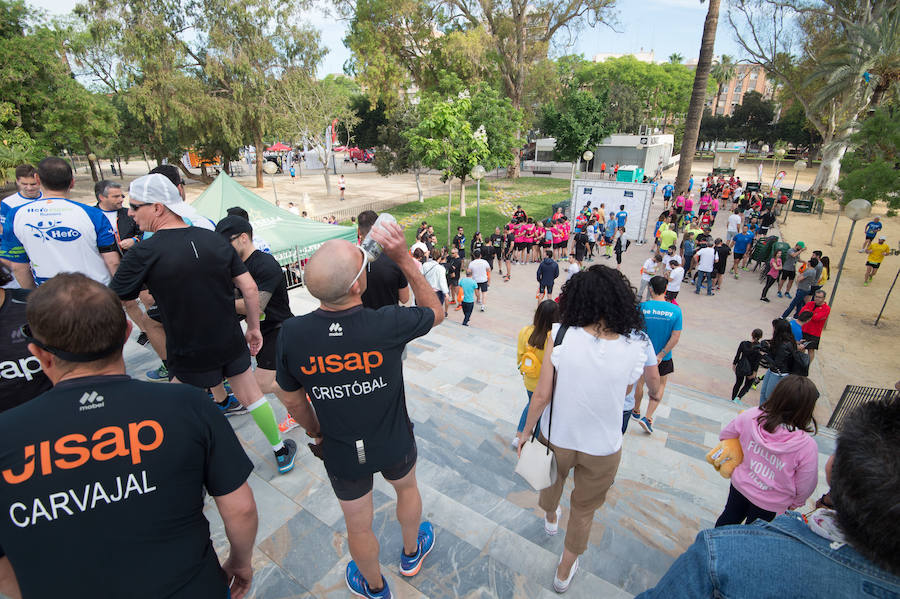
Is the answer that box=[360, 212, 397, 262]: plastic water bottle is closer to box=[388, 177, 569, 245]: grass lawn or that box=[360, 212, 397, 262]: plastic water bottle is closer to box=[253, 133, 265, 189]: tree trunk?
box=[388, 177, 569, 245]: grass lawn

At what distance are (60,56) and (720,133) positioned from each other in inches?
2558

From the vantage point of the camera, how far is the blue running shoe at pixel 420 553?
2.46 metres

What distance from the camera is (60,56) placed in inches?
979

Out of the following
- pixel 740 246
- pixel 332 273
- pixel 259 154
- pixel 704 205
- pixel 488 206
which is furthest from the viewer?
pixel 259 154

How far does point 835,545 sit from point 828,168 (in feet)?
124

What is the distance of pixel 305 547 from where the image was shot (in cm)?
261

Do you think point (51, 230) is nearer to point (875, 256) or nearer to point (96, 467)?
point (96, 467)

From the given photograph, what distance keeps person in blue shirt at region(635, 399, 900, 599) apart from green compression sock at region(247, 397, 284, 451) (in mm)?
2806

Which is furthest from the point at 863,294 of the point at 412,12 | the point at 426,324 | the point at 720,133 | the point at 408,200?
the point at 720,133

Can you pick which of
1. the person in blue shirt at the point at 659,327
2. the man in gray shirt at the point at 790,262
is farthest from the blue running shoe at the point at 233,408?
the man in gray shirt at the point at 790,262

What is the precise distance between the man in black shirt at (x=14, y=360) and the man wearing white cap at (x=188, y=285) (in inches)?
21.0

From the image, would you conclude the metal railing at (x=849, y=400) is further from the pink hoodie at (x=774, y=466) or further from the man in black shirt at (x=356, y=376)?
the man in black shirt at (x=356, y=376)

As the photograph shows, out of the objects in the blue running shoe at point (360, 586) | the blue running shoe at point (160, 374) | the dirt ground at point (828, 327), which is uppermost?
the blue running shoe at point (360, 586)

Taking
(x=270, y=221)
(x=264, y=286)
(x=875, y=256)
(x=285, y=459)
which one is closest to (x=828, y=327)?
(x=875, y=256)
